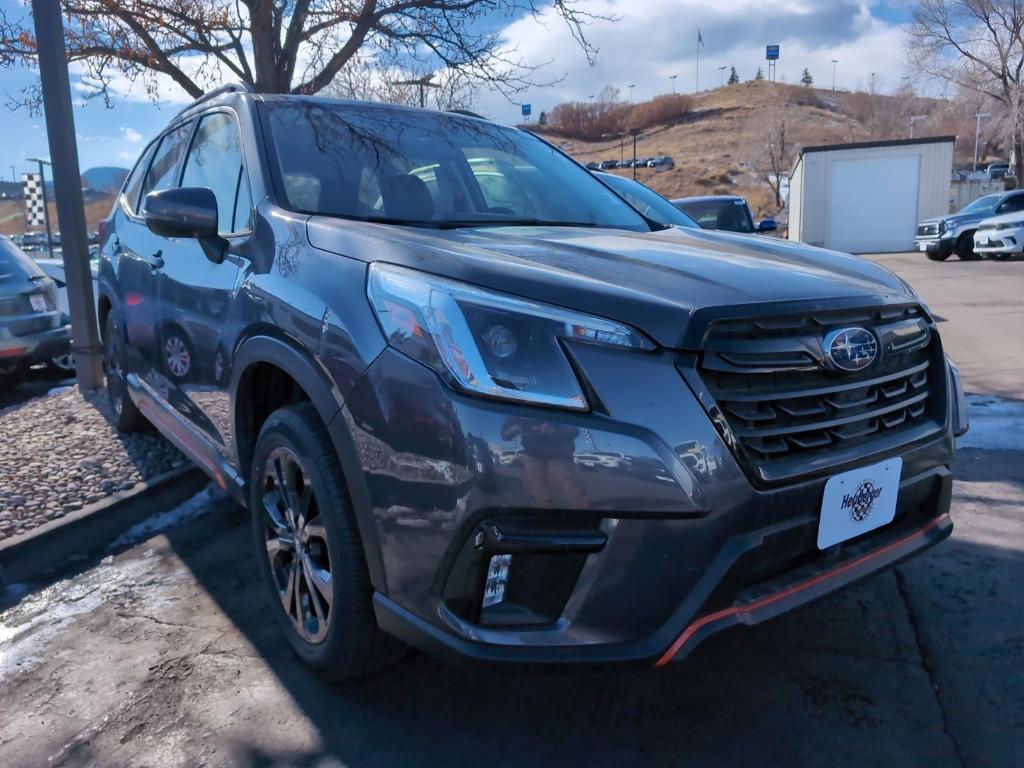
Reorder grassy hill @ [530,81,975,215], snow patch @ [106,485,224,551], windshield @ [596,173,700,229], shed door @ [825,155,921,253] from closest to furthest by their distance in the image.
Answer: snow patch @ [106,485,224,551] → windshield @ [596,173,700,229] → shed door @ [825,155,921,253] → grassy hill @ [530,81,975,215]

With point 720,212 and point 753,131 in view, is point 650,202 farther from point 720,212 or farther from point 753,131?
point 753,131

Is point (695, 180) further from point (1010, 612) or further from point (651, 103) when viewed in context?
point (1010, 612)

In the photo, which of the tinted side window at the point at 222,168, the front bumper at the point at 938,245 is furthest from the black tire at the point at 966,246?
the tinted side window at the point at 222,168

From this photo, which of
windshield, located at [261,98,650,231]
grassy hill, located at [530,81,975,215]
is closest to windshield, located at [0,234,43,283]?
windshield, located at [261,98,650,231]

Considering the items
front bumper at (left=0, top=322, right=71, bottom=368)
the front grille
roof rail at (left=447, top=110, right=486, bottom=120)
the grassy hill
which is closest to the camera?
the front grille

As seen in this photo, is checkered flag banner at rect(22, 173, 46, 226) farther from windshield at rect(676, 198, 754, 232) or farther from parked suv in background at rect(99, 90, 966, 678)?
parked suv in background at rect(99, 90, 966, 678)

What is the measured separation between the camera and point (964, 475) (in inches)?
166

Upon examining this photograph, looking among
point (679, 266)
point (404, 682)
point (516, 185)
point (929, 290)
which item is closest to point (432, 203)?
point (516, 185)

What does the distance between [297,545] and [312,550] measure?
3.9 inches

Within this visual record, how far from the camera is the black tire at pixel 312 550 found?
214 cm

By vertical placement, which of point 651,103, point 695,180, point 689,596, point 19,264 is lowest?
point 689,596

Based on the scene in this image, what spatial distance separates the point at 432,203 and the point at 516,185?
0.54 m

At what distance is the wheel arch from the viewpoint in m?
2.01

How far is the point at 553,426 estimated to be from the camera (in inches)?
68.8
